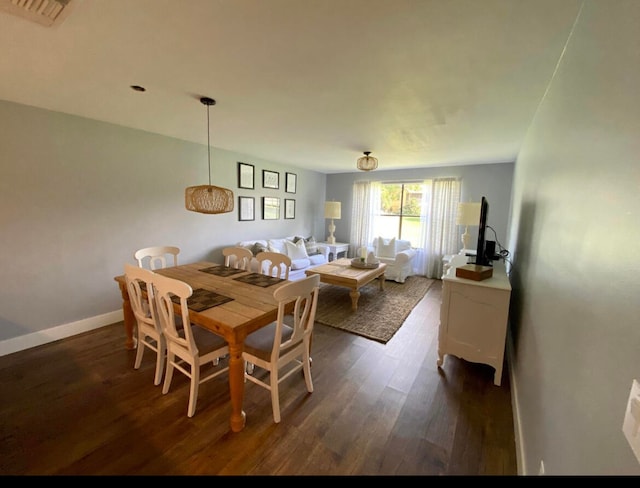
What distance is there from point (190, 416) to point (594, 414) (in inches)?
82.2

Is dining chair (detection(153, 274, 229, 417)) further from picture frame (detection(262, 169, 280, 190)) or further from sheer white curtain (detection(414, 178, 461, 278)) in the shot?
sheer white curtain (detection(414, 178, 461, 278))

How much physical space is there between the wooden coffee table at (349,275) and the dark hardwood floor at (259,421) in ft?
4.11

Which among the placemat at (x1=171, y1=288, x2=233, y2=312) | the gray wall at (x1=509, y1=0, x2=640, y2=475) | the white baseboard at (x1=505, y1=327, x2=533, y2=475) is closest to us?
the gray wall at (x1=509, y1=0, x2=640, y2=475)

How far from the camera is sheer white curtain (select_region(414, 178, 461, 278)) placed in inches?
213

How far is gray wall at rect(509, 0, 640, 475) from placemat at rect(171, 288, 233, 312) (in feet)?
6.21

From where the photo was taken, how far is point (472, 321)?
2246 mm

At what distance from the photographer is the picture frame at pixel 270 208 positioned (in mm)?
5223

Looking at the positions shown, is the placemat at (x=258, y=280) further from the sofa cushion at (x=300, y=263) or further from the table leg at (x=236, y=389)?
the sofa cushion at (x=300, y=263)

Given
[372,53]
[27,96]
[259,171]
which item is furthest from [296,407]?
[259,171]

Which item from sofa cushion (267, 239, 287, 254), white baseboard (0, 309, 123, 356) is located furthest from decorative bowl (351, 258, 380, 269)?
white baseboard (0, 309, 123, 356)

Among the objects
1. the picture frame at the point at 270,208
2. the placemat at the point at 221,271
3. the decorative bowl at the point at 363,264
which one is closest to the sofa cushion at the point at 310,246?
the picture frame at the point at 270,208

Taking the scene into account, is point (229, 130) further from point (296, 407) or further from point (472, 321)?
point (472, 321)

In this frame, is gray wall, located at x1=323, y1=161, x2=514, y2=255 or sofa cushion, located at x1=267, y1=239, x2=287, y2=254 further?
gray wall, located at x1=323, y1=161, x2=514, y2=255

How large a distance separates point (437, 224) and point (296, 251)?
9.92 ft
